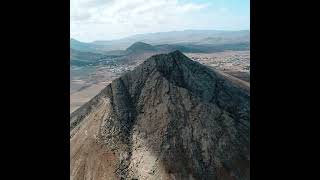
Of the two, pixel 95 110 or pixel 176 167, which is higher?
pixel 95 110

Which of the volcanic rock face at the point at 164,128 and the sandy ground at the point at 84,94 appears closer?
the volcanic rock face at the point at 164,128

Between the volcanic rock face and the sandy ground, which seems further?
the sandy ground

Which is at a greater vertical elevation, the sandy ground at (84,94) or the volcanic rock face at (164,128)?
the volcanic rock face at (164,128)

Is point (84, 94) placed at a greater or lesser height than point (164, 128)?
lesser

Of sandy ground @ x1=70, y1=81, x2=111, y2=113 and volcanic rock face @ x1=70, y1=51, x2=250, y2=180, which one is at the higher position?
volcanic rock face @ x1=70, y1=51, x2=250, y2=180

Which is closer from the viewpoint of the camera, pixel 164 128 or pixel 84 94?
pixel 164 128
